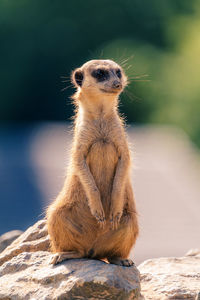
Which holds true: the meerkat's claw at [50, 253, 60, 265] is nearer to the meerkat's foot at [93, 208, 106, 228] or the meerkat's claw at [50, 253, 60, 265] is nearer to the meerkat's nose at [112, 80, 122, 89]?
the meerkat's foot at [93, 208, 106, 228]

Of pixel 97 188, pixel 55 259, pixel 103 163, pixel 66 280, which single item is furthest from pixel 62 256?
pixel 103 163

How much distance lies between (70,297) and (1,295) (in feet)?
2.07

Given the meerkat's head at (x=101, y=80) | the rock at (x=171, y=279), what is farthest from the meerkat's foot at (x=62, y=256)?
the meerkat's head at (x=101, y=80)

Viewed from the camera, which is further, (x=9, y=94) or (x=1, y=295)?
(x=9, y=94)

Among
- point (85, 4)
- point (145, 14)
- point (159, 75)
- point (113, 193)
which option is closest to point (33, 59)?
point (85, 4)

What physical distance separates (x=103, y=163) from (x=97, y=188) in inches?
8.4

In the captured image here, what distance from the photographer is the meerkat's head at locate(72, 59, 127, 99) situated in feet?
14.6

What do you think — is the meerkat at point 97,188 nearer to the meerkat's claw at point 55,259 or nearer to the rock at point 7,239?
the meerkat's claw at point 55,259

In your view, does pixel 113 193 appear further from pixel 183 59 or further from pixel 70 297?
pixel 183 59

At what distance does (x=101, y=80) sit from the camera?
450 centimetres

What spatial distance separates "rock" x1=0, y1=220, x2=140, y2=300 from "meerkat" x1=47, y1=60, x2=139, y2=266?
0.15 metres

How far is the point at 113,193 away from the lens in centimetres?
450

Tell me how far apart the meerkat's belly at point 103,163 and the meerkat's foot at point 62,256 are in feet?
1.77

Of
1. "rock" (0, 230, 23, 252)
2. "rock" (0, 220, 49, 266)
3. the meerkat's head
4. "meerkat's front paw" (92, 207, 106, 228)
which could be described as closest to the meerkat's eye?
the meerkat's head
